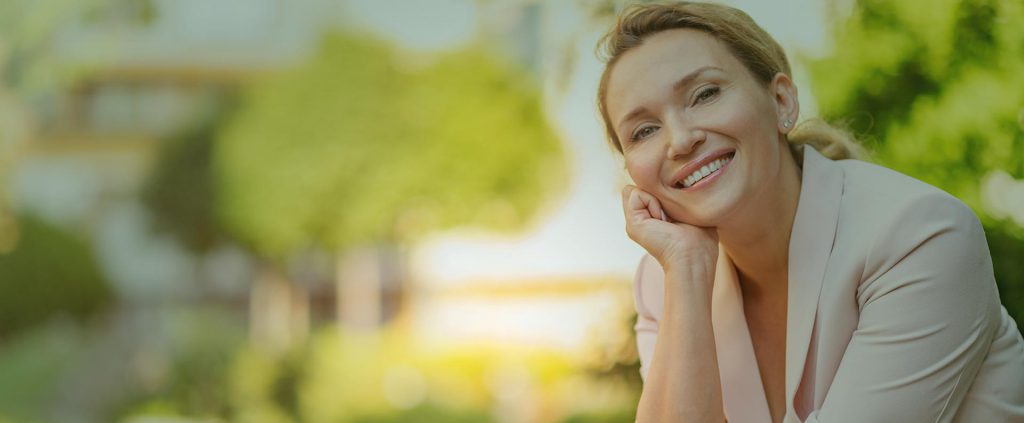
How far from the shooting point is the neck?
116cm

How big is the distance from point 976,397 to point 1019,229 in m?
0.83

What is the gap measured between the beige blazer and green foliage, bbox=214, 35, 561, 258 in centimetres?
560

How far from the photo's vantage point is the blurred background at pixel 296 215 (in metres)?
6.54

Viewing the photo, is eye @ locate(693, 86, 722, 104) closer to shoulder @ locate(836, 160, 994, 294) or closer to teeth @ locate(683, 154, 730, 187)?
teeth @ locate(683, 154, 730, 187)

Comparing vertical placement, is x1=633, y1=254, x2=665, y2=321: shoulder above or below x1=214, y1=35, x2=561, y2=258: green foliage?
above

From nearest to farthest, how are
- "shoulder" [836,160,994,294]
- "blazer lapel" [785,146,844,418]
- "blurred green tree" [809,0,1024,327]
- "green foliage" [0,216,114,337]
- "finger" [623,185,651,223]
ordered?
"shoulder" [836,160,994,294] → "blazer lapel" [785,146,844,418] → "finger" [623,185,651,223] → "blurred green tree" [809,0,1024,327] → "green foliage" [0,216,114,337]

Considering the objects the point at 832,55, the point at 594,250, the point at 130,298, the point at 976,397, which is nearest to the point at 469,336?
the point at 594,250

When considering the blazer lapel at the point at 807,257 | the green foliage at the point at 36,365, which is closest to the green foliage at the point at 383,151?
the green foliage at the point at 36,365

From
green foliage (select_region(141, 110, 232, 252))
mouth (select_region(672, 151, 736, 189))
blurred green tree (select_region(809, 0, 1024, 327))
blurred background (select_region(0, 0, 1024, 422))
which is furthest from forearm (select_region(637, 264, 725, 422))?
green foliage (select_region(141, 110, 232, 252))

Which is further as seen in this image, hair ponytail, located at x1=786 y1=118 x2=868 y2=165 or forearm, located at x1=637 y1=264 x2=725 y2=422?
hair ponytail, located at x1=786 y1=118 x2=868 y2=165

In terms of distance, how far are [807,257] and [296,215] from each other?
22.1ft

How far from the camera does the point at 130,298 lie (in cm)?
853

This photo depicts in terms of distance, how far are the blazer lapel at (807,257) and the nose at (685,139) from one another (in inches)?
6.0

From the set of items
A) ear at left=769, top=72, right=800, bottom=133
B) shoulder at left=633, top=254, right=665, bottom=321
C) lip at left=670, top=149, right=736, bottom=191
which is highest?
ear at left=769, top=72, right=800, bottom=133
